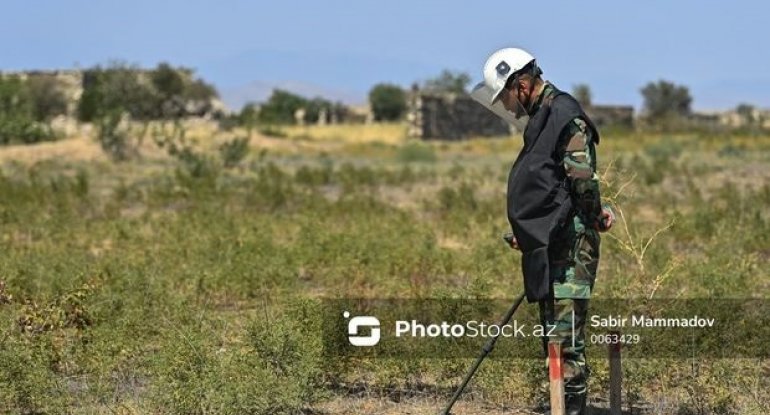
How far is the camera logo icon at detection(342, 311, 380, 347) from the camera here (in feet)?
22.1

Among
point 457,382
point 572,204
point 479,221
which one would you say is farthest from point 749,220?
point 572,204

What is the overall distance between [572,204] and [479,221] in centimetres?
965

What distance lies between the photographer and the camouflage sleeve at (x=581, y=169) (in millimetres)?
5109

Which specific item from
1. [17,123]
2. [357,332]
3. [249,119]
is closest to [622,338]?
[357,332]

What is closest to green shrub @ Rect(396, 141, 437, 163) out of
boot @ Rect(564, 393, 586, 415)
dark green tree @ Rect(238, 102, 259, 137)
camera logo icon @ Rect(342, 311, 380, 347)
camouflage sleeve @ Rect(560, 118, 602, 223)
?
dark green tree @ Rect(238, 102, 259, 137)

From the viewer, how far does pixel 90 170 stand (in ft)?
85.1

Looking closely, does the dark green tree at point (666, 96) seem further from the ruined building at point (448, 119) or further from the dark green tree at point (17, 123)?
the dark green tree at point (17, 123)

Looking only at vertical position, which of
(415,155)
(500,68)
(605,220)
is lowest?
(415,155)

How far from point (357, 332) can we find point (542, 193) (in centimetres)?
205

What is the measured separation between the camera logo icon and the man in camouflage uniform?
5.42 ft

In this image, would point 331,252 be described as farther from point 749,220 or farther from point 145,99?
point 145,99

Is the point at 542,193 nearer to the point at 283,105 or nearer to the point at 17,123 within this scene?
the point at 17,123

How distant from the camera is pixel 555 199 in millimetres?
5184

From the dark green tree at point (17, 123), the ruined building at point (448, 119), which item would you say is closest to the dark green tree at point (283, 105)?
the ruined building at point (448, 119)
